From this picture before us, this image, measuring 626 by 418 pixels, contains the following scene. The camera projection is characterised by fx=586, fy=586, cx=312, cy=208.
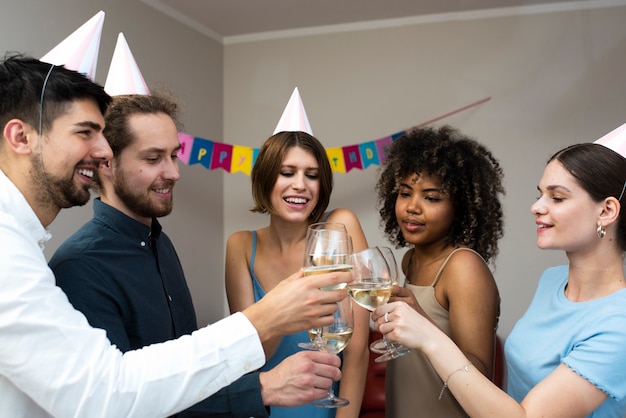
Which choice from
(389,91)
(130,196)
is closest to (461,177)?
(130,196)

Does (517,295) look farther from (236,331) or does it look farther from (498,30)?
(236,331)

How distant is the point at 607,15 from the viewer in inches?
157

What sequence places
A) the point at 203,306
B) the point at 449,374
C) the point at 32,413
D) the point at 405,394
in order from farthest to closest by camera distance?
the point at 203,306 < the point at 405,394 < the point at 449,374 < the point at 32,413

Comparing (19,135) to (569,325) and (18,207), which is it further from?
(569,325)

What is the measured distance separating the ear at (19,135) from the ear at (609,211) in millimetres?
1226

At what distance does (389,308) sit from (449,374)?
188 mm

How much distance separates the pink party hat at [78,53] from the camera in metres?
1.41

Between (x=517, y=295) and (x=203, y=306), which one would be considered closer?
(x=517, y=295)

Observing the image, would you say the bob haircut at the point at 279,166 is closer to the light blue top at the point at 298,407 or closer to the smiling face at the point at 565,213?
the light blue top at the point at 298,407

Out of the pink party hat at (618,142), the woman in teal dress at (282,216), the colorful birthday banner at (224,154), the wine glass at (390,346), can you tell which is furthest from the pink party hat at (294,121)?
the colorful birthday banner at (224,154)

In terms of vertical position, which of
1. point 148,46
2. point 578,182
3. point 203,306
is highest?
point 148,46

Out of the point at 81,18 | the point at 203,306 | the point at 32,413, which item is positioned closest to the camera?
the point at 32,413

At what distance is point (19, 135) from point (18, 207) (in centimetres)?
14

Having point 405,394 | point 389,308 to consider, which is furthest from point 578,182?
point 405,394
